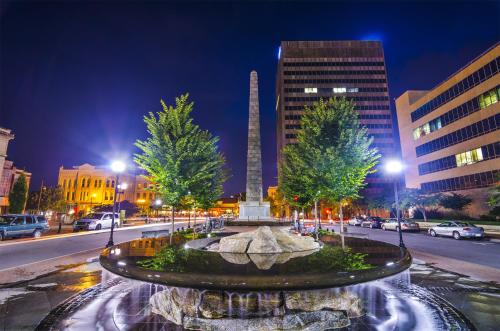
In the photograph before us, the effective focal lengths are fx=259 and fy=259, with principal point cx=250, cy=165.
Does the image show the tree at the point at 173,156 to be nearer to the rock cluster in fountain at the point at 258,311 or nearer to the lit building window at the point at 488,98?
the rock cluster in fountain at the point at 258,311

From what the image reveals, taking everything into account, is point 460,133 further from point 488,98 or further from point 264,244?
point 264,244

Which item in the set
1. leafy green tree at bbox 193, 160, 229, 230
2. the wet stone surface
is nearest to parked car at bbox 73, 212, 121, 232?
leafy green tree at bbox 193, 160, 229, 230

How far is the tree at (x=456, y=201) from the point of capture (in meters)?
38.4

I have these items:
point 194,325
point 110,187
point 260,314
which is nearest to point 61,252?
point 194,325

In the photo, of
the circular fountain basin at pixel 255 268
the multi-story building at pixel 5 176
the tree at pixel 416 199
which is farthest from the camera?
the tree at pixel 416 199

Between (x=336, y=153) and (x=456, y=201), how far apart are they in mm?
37382

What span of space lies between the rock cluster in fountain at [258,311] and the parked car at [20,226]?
72.8ft

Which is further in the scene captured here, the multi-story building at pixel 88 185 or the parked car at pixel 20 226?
the multi-story building at pixel 88 185

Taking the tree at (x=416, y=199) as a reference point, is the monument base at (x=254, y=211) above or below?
below

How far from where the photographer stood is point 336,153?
12867 millimetres

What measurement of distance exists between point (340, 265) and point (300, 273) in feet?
2.92

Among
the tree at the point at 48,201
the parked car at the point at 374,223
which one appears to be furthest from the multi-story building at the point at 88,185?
the parked car at the point at 374,223

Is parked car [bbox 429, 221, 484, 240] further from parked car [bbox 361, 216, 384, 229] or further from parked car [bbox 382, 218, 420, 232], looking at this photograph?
parked car [bbox 361, 216, 384, 229]

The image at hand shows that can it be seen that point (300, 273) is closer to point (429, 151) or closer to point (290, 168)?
point (290, 168)
